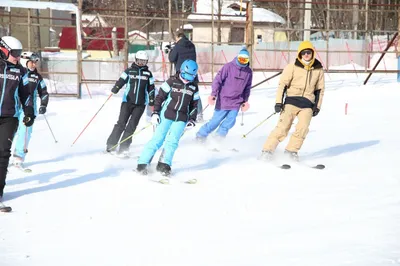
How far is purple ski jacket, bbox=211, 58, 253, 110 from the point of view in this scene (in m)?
10.6

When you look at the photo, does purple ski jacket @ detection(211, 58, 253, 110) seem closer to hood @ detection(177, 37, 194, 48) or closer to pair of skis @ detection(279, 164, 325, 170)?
pair of skis @ detection(279, 164, 325, 170)

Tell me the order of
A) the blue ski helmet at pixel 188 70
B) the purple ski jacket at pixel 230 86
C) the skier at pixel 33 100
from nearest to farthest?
the blue ski helmet at pixel 188 70
the skier at pixel 33 100
the purple ski jacket at pixel 230 86

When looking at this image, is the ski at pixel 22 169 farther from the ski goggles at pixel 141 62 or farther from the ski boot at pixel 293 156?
the ski boot at pixel 293 156

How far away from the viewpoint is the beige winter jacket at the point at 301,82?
29.8 ft

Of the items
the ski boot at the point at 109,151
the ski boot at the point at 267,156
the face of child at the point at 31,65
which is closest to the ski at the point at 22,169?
the face of child at the point at 31,65

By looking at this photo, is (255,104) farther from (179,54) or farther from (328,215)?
(328,215)

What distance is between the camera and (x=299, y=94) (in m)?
9.13

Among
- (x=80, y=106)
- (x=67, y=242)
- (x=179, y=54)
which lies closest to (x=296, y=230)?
(x=67, y=242)

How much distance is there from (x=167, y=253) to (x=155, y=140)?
337 cm

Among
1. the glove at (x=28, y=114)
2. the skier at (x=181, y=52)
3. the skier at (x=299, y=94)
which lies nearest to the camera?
the glove at (x=28, y=114)

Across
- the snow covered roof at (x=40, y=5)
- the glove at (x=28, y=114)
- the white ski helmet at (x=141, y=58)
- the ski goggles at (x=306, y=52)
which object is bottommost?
the glove at (x=28, y=114)

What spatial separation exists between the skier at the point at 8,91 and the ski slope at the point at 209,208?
1.85ft

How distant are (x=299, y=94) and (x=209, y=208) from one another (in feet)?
10.3

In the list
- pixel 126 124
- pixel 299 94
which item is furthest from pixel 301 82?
pixel 126 124
